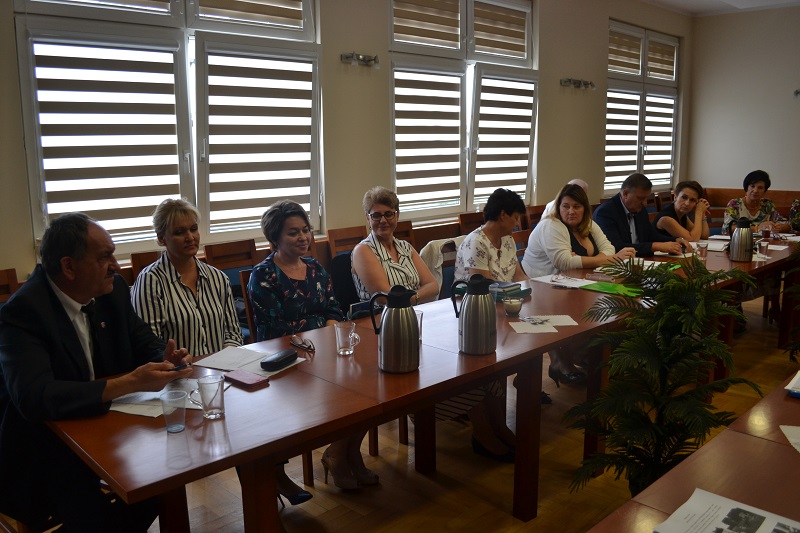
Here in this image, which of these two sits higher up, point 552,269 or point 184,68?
point 184,68

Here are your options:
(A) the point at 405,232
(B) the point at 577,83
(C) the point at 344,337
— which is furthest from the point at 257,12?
(B) the point at 577,83

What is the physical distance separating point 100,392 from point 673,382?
1.75 m

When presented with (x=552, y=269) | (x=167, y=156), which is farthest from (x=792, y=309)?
(x=167, y=156)

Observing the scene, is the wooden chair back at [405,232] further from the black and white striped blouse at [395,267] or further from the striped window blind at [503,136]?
the striped window blind at [503,136]

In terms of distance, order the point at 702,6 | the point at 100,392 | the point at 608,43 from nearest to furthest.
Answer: the point at 100,392 < the point at 608,43 < the point at 702,6

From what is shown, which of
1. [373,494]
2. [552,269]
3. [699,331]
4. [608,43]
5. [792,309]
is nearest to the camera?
[699,331]

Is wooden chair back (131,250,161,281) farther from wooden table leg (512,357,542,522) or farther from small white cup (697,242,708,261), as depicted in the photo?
small white cup (697,242,708,261)

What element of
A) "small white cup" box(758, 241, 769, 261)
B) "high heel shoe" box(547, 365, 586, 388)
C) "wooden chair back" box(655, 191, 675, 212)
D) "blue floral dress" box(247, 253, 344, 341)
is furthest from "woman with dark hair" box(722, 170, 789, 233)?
"blue floral dress" box(247, 253, 344, 341)

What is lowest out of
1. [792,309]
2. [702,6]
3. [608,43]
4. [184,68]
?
[792,309]

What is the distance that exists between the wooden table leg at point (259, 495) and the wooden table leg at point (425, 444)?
1303mm

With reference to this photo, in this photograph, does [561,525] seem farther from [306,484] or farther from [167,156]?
[167,156]

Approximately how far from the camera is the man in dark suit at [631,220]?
457 cm

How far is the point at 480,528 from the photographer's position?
8.35 feet

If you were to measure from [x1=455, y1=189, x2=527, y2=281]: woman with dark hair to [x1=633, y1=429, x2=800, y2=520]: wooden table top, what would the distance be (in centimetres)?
202
